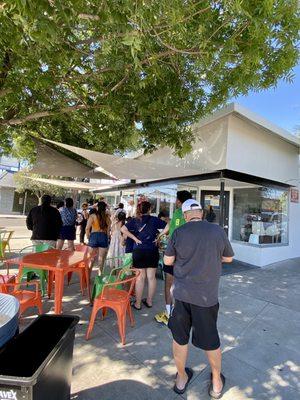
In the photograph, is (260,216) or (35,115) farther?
(260,216)

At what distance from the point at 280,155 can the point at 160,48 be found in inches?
233

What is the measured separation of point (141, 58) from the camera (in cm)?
356

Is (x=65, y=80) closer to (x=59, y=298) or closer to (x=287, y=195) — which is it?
(x=59, y=298)

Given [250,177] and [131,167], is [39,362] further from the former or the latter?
[250,177]

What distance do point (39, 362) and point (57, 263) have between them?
208 centimetres

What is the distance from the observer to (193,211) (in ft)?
8.61

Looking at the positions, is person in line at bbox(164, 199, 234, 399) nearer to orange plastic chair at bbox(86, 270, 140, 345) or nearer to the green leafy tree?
orange plastic chair at bbox(86, 270, 140, 345)

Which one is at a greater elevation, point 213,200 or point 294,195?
point 294,195

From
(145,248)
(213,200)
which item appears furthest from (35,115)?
(213,200)

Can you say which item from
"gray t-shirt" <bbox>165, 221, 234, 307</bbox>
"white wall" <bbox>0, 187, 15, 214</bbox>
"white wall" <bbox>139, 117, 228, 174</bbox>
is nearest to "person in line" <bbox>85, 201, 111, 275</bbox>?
"white wall" <bbox>139, 117, 228, 174</bbox>

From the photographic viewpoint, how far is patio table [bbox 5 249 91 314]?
370 centimetres

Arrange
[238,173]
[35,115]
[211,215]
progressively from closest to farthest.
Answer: [35,115], [238,173], [211,215]

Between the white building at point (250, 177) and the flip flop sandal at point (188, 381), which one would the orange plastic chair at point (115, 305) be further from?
the white building at point (250, 177)

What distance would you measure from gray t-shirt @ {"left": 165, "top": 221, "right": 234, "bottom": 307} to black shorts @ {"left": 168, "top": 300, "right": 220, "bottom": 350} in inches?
2.7
